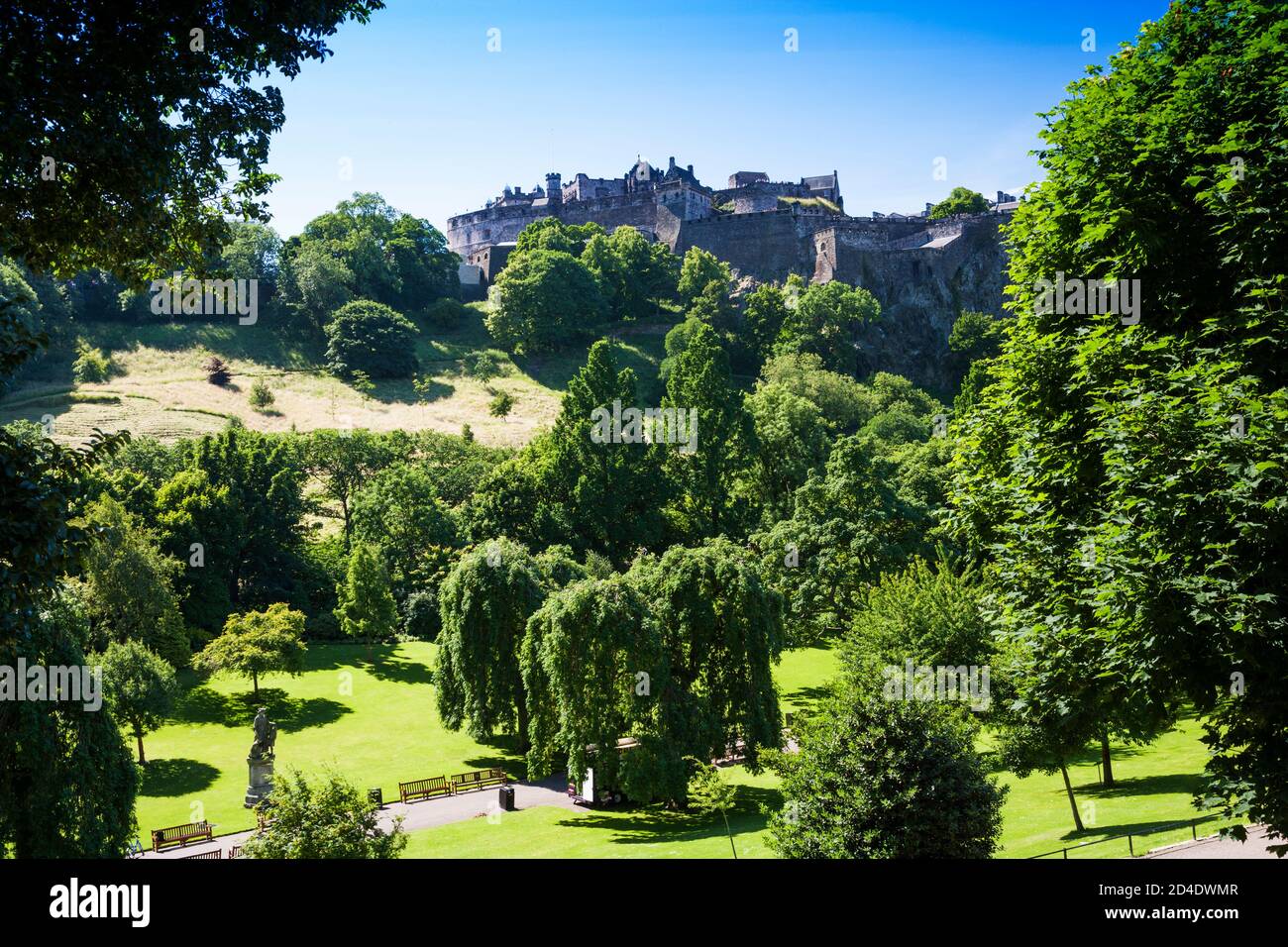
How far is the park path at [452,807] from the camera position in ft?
78.8

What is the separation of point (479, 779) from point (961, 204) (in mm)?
104606

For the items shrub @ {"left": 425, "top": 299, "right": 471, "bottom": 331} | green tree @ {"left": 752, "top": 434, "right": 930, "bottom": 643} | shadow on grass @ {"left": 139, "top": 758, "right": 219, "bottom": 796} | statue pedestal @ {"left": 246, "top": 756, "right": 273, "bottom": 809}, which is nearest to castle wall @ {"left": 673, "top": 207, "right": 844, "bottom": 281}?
shrub @ {"left": 425, "top": 299, "right": 471, "bottom": 331}

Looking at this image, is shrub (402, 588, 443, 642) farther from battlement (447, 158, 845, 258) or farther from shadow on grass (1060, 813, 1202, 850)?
battlement (447, 158, 845, 258)

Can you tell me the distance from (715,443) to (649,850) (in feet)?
120

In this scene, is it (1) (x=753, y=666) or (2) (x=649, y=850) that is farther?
(1) (x=753, y=666)

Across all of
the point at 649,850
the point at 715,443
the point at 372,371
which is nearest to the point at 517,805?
the point at 649,850

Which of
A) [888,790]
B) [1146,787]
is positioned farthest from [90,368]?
[888,790]

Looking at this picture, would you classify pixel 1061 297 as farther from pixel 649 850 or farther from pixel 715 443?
pixel 715 443

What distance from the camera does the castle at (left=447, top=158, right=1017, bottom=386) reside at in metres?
99.1

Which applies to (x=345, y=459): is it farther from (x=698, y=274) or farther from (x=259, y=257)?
(x=698, y=274)

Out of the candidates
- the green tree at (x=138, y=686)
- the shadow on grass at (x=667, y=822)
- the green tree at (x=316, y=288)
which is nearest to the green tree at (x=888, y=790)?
the shadow on grass at (x=667, y=822)

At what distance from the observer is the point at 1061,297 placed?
592 inches

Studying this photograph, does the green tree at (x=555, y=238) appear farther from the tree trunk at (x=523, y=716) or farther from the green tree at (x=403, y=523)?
the tree trunk at (x=523, y=716)

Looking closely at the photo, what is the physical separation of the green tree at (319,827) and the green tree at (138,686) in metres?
16.3
